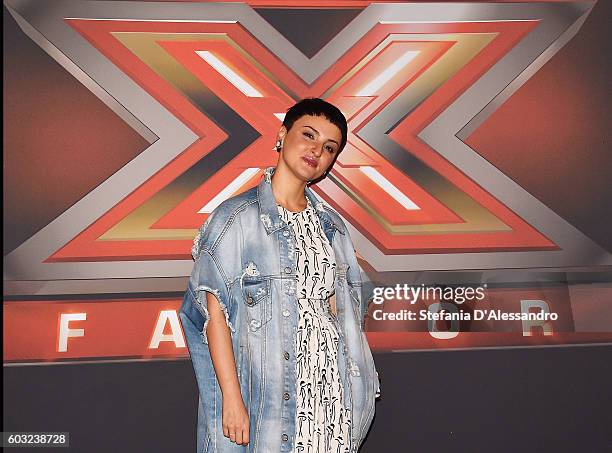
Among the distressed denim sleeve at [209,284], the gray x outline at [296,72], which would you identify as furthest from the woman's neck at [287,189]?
the gray x outline at [296,72]

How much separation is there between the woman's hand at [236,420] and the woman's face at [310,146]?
29.8 inches

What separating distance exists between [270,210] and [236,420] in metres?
0.67

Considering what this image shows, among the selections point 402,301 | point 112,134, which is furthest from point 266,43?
point 402,301

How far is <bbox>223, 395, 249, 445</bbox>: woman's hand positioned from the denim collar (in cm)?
54

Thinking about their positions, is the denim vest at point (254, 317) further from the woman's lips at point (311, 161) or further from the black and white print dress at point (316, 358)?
the woman's lips at point (311, 161)

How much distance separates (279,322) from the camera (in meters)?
1.92

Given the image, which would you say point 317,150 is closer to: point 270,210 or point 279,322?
point 270,210

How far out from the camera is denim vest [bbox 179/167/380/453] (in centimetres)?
189

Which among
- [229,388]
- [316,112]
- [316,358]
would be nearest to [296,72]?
[316,112]

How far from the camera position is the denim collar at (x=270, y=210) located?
201 centimetres

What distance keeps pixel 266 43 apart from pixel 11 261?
145 centimetres

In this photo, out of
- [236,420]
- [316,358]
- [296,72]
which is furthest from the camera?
[296,72]

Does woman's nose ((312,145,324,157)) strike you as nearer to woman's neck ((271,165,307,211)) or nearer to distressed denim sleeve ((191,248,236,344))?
woman's neck ((271,165,307,211))

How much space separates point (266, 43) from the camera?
274 cm
